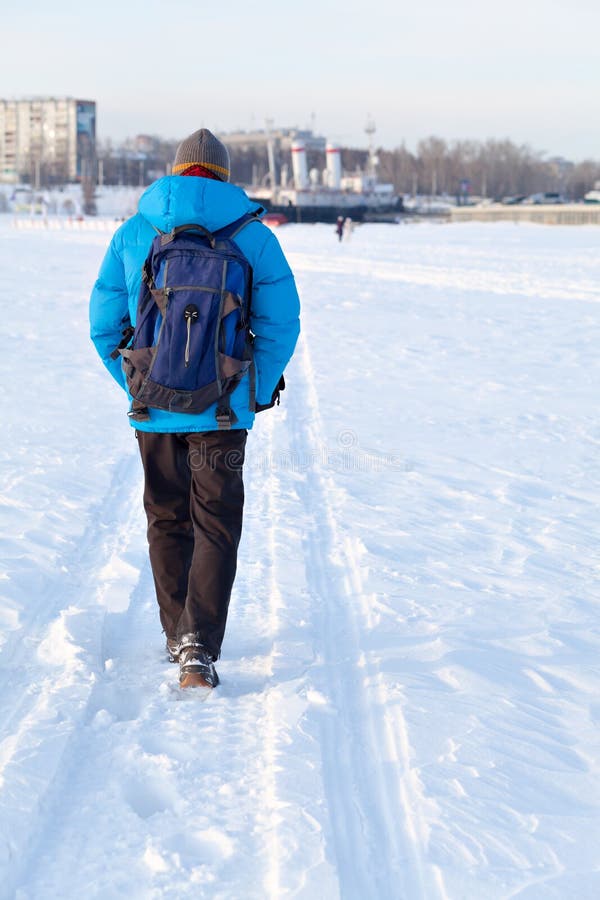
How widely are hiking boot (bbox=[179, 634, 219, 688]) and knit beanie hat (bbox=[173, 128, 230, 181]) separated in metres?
1.48

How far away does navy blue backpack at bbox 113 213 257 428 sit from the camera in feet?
9.98

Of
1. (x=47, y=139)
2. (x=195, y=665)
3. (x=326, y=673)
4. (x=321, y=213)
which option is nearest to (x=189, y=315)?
(x=195, y=665)

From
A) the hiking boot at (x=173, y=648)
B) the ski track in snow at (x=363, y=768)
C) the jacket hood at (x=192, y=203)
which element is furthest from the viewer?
the hiking boot at (x=173, y=648)

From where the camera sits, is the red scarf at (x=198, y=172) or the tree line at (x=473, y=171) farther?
the tree line at (x=473, y=171)

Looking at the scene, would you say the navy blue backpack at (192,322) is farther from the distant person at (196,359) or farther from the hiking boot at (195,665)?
the hiking boot at (195,665)

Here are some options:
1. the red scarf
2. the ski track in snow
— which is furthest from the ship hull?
the red scarf

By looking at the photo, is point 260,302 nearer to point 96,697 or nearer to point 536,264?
point 96,697

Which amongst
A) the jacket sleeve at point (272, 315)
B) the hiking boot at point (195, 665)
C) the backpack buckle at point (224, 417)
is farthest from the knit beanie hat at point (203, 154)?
the hiking boot at point (195, 665)

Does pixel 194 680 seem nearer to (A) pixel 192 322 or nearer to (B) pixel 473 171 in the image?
(A) pixel 192 322

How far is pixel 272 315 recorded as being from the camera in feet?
10.5

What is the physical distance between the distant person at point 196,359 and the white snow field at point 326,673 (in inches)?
14.6

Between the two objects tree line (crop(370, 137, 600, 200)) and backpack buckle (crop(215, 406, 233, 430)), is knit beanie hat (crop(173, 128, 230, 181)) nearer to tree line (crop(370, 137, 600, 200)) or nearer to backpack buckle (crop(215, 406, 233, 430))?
backpack buckle (crop(215, 406, 233, 430))

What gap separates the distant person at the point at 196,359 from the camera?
306cm

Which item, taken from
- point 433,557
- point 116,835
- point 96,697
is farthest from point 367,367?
point 116,835
